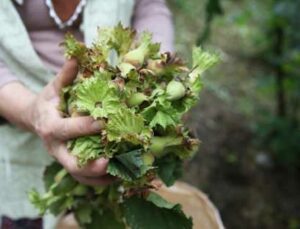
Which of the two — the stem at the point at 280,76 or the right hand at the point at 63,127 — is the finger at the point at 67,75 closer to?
the right hand at the point at 63,127

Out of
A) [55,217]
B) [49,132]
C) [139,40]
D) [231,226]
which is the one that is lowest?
[231,226]

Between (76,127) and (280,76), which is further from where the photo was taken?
(280,76)

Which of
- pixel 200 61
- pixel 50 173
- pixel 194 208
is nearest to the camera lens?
pixel 200 61

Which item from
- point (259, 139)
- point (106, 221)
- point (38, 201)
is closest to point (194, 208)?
point (106, 221)

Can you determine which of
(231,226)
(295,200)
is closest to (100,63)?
(231,226)

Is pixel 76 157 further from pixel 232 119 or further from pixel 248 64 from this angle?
pixel 248 64

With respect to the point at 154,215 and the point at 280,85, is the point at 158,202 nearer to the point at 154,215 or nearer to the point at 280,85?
the point at 154,215
